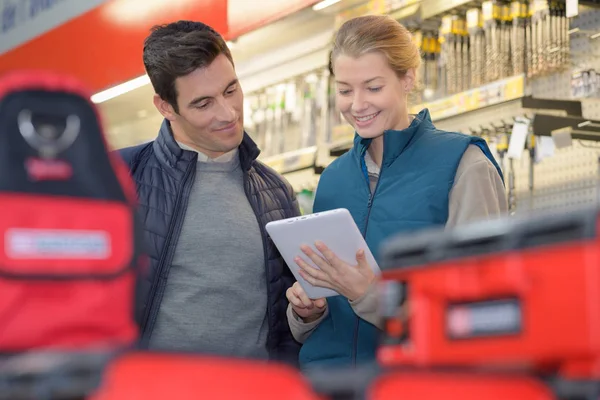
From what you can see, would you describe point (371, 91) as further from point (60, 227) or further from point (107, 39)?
point (107, 39)

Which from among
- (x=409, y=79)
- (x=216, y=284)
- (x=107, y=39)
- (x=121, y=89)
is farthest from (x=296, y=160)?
(x=216, y=284)

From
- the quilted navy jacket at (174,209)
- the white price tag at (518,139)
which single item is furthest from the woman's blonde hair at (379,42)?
the white price tag at (518,139)

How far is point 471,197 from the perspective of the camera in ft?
7.52

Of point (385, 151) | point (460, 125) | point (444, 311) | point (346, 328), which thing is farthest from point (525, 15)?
point (444, 311)

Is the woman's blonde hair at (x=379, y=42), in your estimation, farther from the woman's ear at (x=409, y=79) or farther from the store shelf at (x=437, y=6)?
the store shelf at (x=437, y=6)

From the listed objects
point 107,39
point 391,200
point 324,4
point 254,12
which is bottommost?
point 391,200

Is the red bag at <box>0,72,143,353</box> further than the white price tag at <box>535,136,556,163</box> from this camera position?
No

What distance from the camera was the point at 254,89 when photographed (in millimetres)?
5801

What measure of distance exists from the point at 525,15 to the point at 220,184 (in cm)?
193

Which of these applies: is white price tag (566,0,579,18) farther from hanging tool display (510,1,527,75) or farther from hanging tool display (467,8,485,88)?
hanging tool display (467,8,485,88)

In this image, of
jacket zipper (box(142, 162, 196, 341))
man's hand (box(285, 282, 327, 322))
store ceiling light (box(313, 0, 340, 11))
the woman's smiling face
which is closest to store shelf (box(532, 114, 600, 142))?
the woman's smiling face

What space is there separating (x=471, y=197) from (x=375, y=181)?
39cm

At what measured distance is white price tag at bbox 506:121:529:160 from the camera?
12.1 ft

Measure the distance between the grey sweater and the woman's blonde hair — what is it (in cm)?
59
